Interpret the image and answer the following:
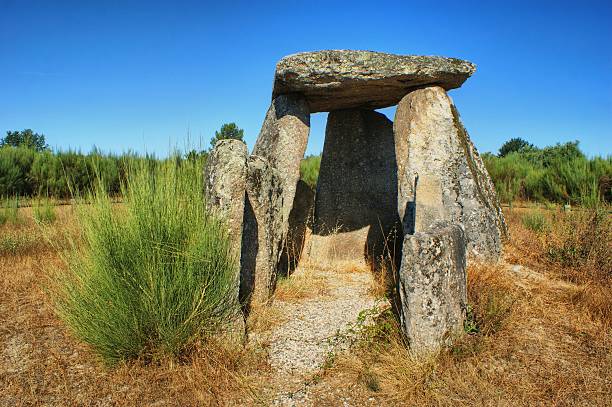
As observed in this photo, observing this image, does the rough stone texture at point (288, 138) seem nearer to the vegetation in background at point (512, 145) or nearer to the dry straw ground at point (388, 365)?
the dry straw ground at point (388, 365)

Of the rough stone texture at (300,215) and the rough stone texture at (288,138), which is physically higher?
the rough stone texture at (288,138)

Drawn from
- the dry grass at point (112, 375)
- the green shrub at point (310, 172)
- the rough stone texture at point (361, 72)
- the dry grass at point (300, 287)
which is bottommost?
the dry grass at point (112, 375)

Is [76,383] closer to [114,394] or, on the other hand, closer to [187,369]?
[114,394]

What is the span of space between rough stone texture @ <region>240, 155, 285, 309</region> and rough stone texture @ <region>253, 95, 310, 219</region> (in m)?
1.14

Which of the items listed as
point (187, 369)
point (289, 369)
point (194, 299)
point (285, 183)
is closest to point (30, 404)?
point (187, 369)

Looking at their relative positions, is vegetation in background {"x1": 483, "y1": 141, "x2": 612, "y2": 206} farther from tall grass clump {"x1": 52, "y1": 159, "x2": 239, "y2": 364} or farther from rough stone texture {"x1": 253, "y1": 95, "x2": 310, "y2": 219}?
tall grass clump {"x1": 52, "y1": 159, "x2": 239, "y2": 364}

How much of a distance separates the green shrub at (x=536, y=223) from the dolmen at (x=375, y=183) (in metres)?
1.19

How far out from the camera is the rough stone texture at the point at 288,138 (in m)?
6.64

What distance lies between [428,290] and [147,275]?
2.28 m

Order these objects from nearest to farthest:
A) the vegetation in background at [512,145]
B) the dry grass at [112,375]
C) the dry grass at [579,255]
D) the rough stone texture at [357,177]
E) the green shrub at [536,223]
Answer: the dry grass at [112,375] → the dry grass at [579,255] → the green shrub at [536,223] → the rough stone texture at [357,177] → the vegetation in background at [512,145]

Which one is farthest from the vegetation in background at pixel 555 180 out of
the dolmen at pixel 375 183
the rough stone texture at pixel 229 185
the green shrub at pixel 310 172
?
the rough stone texture at pixel 229 185

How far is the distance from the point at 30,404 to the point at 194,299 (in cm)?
136

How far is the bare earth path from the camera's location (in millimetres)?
3744

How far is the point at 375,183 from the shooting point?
8172 mm
